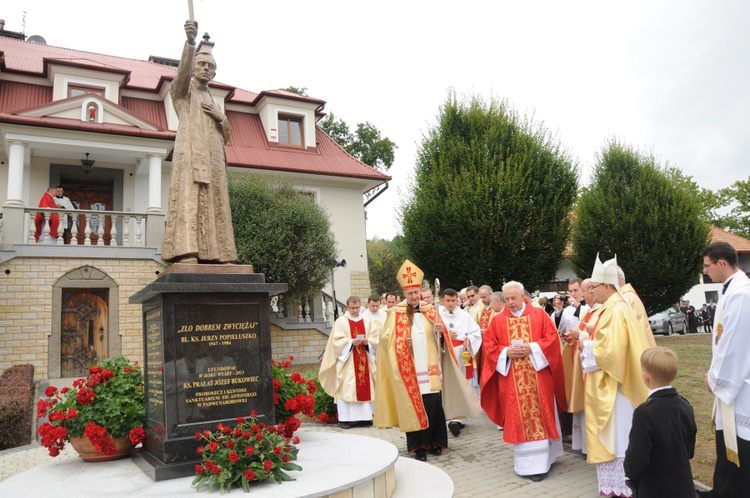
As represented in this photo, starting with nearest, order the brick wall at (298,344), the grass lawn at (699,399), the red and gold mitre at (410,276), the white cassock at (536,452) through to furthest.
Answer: the white cassock at (536,452)
the grass lawn at (699,399)
the red and gold mitre at (410,276)
the brick wall at (298,344)

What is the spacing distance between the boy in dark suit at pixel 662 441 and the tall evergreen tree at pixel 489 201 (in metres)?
14.2

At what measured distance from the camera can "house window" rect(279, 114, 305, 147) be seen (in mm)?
21453

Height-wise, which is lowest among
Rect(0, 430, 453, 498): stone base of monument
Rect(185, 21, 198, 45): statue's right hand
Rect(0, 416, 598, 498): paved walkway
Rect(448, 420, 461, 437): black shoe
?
Rect(0, 416, 598, 498): paved walkway

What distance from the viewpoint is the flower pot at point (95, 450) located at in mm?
5422

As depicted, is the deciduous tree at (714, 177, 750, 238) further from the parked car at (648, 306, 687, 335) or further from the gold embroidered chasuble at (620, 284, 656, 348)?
the gold embroidered chasuble at (620, 284, 656, 348)

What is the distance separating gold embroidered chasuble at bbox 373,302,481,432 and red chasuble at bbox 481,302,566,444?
0.68 m

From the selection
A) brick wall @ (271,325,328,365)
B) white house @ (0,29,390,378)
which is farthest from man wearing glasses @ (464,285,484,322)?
brick wall @ (271,325,328,365)

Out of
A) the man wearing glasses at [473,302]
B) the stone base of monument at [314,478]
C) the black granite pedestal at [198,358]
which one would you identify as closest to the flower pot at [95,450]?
the stone base of monument at [314,478]

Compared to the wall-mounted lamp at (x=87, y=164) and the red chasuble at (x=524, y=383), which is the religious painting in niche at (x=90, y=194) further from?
the red chasuble at (x=524, y=383)

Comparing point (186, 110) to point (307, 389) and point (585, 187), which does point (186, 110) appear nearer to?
point (307, 389)

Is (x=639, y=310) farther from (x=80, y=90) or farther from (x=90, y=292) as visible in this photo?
(x=80, y=90)

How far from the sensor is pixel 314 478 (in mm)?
4469

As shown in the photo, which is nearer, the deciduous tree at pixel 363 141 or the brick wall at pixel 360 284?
the brick wall at pixel 360 284

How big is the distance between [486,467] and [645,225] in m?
18.4
